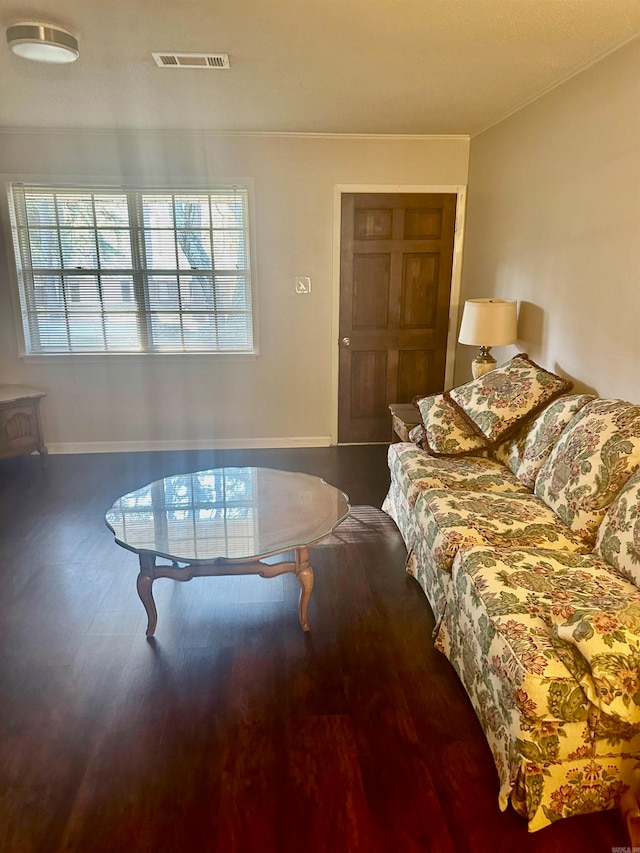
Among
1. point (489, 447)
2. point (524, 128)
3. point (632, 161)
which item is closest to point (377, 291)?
point (524, 128)

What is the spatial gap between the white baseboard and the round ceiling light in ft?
9.48

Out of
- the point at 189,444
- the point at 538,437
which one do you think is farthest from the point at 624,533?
the point at 189,444

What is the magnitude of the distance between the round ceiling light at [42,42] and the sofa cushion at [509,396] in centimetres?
251

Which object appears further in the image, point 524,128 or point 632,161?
point 524,128

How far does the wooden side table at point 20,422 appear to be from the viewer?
4090 mm

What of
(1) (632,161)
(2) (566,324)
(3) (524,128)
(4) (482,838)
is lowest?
(4) (482,838)

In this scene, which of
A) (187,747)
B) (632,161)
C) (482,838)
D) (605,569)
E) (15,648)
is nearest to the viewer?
(482,838)

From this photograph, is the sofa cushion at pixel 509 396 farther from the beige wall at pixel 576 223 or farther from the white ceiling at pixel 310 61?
the white ceiling at pixel 310 61

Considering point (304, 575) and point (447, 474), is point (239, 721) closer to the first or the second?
point (304, 575)

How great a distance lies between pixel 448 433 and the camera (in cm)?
307

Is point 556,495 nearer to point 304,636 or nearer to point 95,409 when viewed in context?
point 304,636

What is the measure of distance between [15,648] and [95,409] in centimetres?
263

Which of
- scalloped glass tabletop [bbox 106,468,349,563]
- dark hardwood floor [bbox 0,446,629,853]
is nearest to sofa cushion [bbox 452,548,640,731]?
dark hardwood floor [bbox 0,446,629,853]

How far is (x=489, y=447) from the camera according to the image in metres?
3.02
